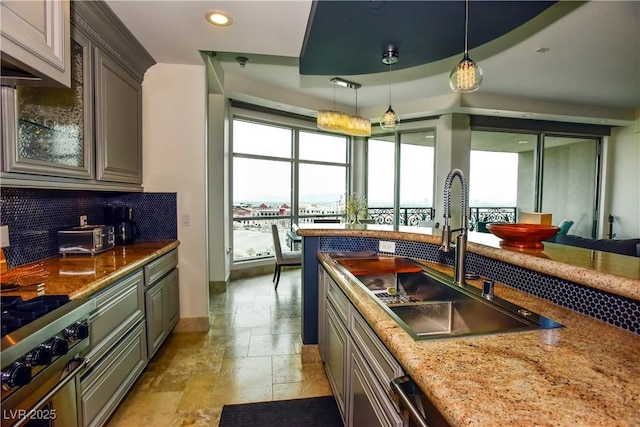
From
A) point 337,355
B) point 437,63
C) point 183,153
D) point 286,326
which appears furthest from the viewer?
point 437,63

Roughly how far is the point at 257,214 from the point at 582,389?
16.3 ft

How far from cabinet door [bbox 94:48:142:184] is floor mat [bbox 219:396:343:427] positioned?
183 cm

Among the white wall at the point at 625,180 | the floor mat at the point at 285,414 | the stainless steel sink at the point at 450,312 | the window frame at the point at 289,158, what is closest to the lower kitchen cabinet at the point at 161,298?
the floor mat at the point at 285,414

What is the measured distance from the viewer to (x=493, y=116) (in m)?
5.57

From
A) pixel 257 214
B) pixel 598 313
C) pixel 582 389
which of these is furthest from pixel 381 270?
pixel 257 214

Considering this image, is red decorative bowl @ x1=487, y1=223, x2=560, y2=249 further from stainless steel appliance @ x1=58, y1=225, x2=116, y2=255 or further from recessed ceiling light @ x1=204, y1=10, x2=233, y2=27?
stainless steel appliance @ x1=58, y1=225, x2=116, y2=255

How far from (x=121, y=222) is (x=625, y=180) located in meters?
8.66

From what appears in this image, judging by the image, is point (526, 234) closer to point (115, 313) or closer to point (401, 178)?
point (115, 313)

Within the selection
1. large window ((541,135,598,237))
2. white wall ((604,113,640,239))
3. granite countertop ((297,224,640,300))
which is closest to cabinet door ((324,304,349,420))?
granite countertop ((297,224,640,300))

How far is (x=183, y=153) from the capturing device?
114 inches

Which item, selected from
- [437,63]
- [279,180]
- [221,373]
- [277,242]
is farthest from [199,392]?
[437,63]

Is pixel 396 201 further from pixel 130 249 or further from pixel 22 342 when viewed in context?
pixel 22 342

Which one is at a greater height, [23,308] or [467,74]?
[467,74]

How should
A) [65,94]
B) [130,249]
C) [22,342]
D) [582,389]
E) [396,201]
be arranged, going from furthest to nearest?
[396,201] < [130,249] < [65,94] < [22,342] < [582,389]
